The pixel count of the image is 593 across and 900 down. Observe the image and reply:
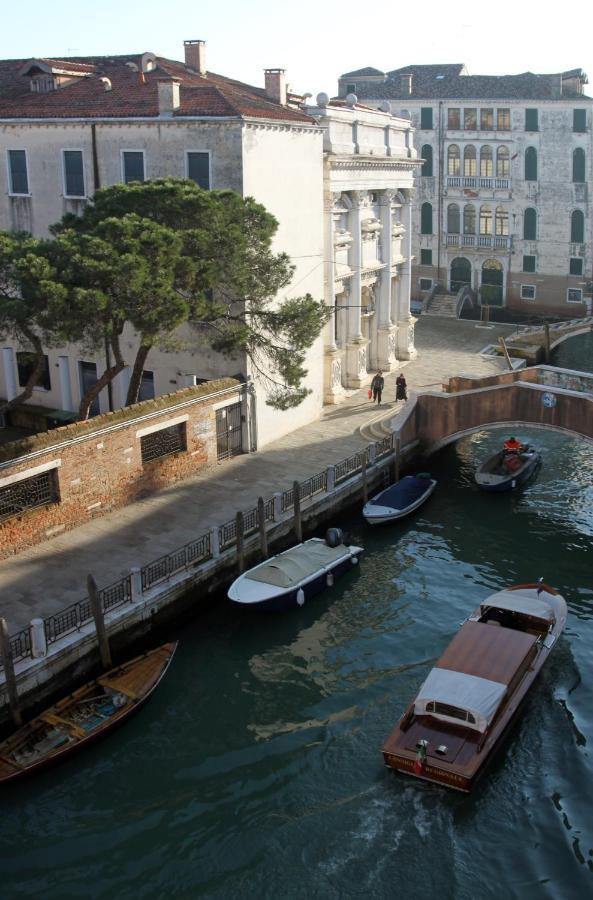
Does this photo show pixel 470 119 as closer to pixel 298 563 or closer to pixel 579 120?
pixel 579 120

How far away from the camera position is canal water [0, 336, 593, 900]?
15539mm

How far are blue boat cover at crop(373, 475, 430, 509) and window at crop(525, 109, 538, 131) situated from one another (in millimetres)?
33957

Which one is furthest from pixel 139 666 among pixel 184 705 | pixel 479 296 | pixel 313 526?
pixel 479 296

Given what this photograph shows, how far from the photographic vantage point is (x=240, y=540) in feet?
82.0

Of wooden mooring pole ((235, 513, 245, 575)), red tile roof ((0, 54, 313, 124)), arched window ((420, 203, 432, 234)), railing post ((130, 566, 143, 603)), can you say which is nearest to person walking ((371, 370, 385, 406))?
red tile roof ((0, 54, 313, 124))

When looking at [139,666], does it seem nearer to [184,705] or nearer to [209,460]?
[184,705]

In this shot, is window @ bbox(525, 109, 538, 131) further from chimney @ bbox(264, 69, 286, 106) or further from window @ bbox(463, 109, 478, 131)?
chimney @ bbox(264, 69, 286, 106)

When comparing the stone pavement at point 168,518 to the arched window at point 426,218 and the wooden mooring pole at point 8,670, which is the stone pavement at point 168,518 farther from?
the arched window at point 426,218

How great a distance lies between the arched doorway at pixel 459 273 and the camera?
60.9 metres

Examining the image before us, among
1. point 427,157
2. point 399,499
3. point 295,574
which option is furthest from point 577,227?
point 295,574

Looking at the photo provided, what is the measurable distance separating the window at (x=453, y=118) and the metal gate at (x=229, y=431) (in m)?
35.2

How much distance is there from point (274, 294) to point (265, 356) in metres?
2.86

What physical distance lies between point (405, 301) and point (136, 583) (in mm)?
26502

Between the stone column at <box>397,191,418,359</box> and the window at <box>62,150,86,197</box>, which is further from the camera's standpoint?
the stone column at <box>397,191,418,359</box>
